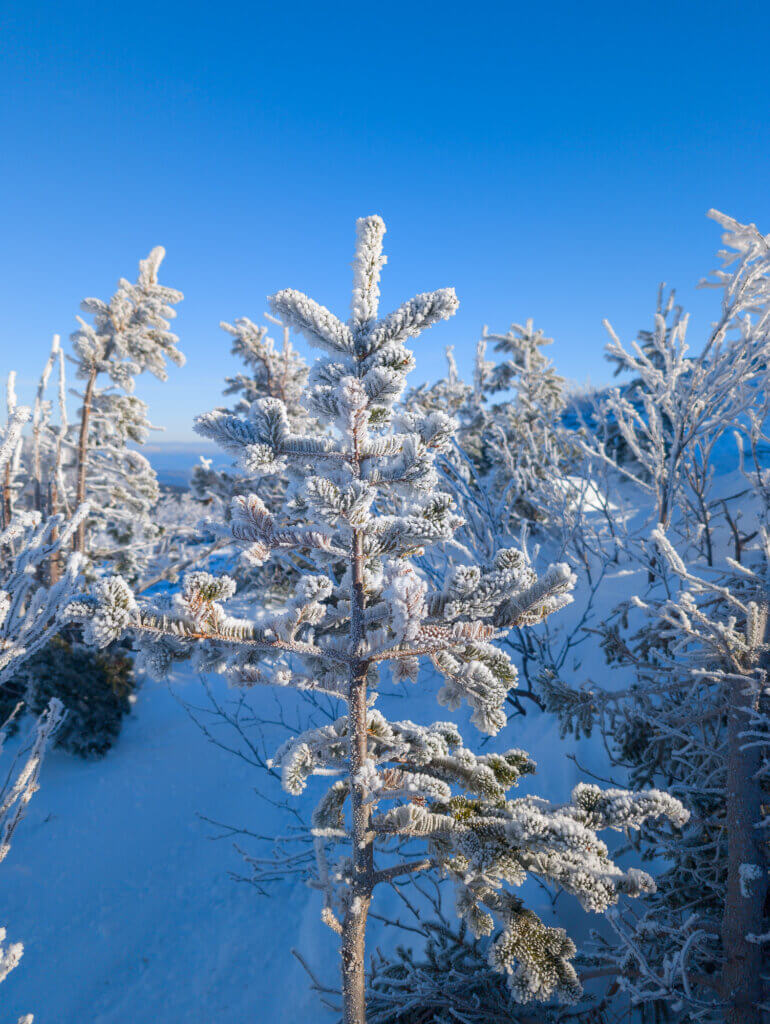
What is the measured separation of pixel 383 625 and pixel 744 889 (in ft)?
7.05

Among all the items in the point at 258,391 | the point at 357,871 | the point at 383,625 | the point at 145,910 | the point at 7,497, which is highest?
the point at 258,391

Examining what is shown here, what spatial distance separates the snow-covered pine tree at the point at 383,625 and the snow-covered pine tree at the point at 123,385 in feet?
22.6

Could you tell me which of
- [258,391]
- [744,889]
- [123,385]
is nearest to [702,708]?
[744,889]

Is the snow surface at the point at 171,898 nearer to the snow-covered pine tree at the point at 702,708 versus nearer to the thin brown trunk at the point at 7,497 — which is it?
the snow-covered pine tree at the point at 702,708

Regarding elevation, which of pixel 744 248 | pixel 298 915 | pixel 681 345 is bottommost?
pixel 298 915

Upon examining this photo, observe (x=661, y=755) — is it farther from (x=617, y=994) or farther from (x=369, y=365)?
(x=369, y=365)

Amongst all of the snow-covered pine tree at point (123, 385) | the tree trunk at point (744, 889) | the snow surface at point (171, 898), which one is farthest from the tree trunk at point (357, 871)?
the snow-covered pine tree at point (123, 385)

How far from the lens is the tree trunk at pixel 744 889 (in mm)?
2242

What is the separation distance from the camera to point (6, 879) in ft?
17.2

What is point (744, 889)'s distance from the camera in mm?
2234

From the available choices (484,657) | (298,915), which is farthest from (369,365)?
(298,915)

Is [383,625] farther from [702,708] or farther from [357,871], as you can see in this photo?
[702,708]

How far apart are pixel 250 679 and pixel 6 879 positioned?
6.03 meters

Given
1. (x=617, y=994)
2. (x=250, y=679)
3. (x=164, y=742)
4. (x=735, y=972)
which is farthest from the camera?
(x=164, y=742)
